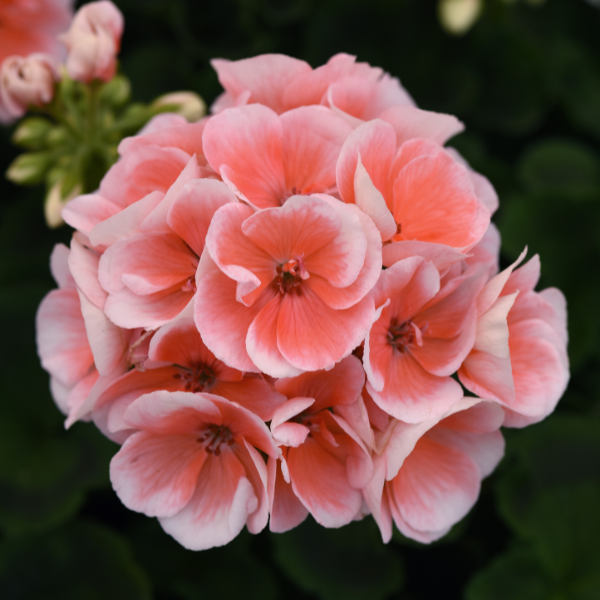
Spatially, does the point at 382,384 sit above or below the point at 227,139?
below

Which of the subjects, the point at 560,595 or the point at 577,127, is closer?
the point at 560,595

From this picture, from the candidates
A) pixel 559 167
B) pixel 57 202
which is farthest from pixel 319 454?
pixel 559 167

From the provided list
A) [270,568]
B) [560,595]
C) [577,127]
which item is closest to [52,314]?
[270,568]

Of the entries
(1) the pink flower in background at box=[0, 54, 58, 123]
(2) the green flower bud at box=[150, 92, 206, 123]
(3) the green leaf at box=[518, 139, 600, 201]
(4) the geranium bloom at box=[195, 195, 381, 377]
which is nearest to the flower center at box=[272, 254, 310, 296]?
(4) the geranium bloom at box=[195, 195, 381, 377]

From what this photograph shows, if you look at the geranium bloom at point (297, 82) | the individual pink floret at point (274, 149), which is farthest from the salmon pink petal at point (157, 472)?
the geranium bloom at point (297, 82)

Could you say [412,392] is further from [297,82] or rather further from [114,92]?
[114,92]

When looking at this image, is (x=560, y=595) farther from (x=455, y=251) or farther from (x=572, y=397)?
(x=455, y=251)

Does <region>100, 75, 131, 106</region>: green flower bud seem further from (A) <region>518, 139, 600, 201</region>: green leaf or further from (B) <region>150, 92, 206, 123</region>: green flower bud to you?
(A) <region>518, 139, 600, 201</region>: green leaf
